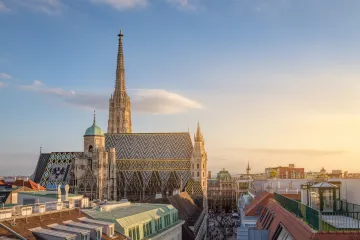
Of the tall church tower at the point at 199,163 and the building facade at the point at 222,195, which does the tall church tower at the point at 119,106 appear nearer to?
the tall church tower at the point at 199,163

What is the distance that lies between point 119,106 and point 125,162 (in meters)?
16.3

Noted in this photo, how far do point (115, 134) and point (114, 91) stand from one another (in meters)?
12.4

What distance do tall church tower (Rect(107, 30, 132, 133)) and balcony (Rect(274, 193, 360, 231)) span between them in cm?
10828

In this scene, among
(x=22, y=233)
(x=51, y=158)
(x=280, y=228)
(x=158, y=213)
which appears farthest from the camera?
(x=51, y=158)

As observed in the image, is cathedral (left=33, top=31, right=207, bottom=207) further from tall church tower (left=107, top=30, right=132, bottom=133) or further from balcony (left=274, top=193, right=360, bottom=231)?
balcony (left=274, top=193, right=360, bottom=231)

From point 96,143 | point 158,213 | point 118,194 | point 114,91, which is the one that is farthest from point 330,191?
point 114,91

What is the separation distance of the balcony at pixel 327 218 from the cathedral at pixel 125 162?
86301 millimetres

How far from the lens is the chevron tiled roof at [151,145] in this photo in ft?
412

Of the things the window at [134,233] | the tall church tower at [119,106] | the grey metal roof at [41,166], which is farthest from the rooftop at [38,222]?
the tall church tower at [119,106]

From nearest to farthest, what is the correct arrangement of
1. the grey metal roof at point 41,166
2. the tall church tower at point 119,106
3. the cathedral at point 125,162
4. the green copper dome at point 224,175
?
1. the cathedral at point 125,162
2. the grey metal roof at point 41,166
3. the tall church tower at point 119,106
4. the green copper dome at point 224,175

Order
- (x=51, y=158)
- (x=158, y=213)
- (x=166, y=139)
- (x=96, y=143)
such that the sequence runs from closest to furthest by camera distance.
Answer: (x=158, y=213)
(x=96, y=143)
(x=51, y=158)
(x=166, y=139)

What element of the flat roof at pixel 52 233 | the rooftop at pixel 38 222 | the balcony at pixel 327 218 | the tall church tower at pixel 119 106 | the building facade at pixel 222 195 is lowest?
the building facade at pixel 222 195

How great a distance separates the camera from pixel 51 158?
120250 millimetres

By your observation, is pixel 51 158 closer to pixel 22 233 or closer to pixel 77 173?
pixel 77 173
